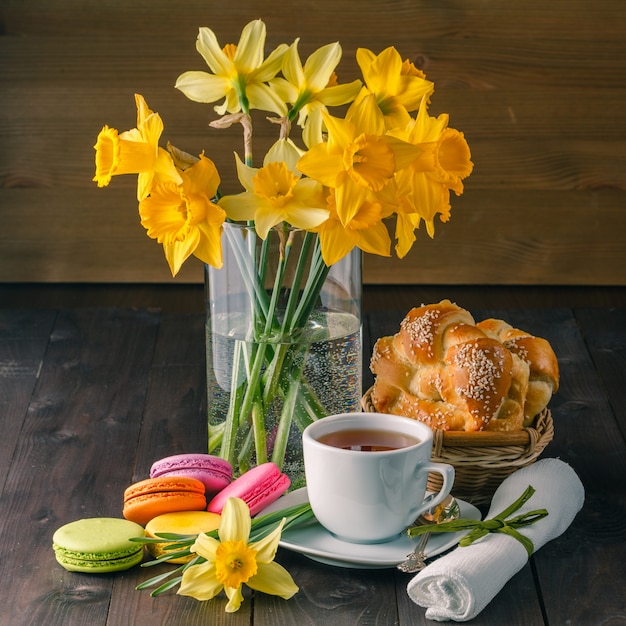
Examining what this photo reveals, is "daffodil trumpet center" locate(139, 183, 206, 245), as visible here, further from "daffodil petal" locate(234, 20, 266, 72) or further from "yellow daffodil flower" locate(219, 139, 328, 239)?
"daffodil petal" locate(234, 20, 266, 72)

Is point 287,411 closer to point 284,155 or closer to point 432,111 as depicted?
point 284,155

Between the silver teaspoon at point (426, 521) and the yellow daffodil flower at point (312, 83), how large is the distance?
38cm

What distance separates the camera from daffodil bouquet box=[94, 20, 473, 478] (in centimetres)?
93

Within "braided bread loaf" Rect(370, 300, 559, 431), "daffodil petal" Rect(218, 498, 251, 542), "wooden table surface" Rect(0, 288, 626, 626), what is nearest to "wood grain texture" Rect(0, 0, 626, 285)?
"wooden table surface" Rect(0, 288, 626, 626)

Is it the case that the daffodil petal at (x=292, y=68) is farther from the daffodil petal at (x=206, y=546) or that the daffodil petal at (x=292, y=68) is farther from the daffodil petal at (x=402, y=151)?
the daffodil petal at (x=206, y=546)

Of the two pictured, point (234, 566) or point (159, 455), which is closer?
point (234, 566)

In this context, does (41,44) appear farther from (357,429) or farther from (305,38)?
Answer: (357,429)

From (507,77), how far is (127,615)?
1.52 m

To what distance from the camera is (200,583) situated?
0.91 metres

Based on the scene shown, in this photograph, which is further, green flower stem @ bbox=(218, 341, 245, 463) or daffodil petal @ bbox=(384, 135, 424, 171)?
green flower stem @ bbox=(218, 341, 245, 463)

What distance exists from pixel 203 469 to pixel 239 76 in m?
0.39

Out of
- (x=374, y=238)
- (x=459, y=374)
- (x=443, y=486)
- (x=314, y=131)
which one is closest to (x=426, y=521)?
(x=443, y=486)

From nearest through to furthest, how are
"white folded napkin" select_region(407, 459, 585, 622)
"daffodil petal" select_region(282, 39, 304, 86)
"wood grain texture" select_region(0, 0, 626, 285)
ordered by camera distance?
"white folded napkin" select_region(407, 459, 585, 622)
"daffodil petal" select_region(282, 39, 304, 86)
"wood grain texture" select_region(0, 0, 626, 285)

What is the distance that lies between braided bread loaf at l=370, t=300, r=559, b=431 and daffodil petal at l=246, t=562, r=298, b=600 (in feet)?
0.80
